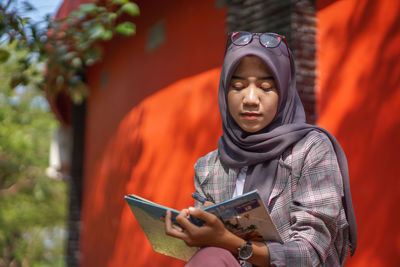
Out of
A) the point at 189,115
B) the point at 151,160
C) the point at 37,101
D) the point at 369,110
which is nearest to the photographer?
the point at 369,110

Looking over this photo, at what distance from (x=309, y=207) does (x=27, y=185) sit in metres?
16.5

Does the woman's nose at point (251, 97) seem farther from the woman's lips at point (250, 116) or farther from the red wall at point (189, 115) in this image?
the red wall at point (189, 115)

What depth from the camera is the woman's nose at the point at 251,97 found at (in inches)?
91.7

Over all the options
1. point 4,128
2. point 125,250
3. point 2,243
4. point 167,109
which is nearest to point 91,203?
point 125,250

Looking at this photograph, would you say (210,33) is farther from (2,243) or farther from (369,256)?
(2,243)

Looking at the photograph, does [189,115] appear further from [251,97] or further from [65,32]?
[251,97]

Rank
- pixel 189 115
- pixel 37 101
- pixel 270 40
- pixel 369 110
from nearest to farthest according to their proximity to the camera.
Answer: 1. pixel 270 40
2. pixel 369 110
3. pixel 189 115
4. pixel 37 101

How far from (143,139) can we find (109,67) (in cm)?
191

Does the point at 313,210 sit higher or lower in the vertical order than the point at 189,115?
higher

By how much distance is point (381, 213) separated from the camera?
332 centimetres

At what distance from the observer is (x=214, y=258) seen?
198cm

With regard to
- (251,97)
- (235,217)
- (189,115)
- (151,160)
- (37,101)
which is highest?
(251,97)

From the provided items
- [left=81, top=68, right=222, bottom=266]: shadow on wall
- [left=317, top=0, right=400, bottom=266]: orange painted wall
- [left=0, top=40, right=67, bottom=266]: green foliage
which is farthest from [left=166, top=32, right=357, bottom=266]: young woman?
[left=0, top=40, right=67, bottom=266]: green foliage

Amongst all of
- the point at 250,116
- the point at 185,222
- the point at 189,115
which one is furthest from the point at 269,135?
the point at 189,115
